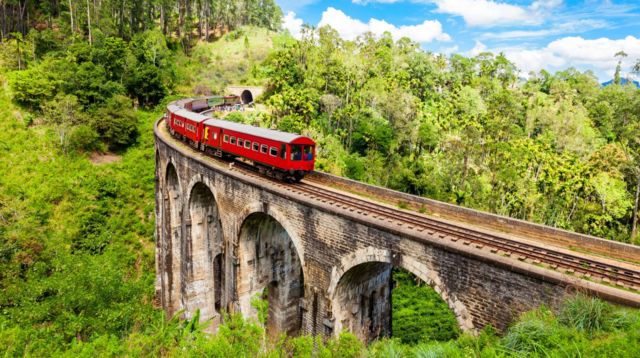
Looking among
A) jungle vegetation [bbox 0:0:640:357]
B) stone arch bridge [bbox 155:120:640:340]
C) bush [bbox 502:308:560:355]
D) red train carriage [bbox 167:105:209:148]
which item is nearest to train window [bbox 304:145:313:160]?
stone arch bridge [bbox 155:120:640:340]

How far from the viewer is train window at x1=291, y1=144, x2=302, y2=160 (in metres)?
17.2

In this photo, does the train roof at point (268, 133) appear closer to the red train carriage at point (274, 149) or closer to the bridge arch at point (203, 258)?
the red train carriage at point (274, 149)

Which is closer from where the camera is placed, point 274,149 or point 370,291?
point 370,291

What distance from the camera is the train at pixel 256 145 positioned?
56.7 feet

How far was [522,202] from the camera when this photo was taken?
1258 inches

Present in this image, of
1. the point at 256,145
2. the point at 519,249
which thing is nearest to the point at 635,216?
the point at 519,249

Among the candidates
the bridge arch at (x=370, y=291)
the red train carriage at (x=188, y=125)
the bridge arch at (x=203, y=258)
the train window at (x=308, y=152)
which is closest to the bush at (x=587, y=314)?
the bridge arch at (x=370, y=291)

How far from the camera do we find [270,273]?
19.1 meters

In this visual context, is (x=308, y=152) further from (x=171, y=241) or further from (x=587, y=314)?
(x=171, y=241)

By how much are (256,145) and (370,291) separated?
29.5ft

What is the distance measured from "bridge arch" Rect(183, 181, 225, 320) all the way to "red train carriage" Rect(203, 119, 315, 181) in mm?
5087

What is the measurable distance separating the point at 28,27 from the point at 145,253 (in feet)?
141

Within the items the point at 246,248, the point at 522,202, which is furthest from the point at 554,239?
the point at 522,202

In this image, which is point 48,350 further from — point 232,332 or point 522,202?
point 522,202
